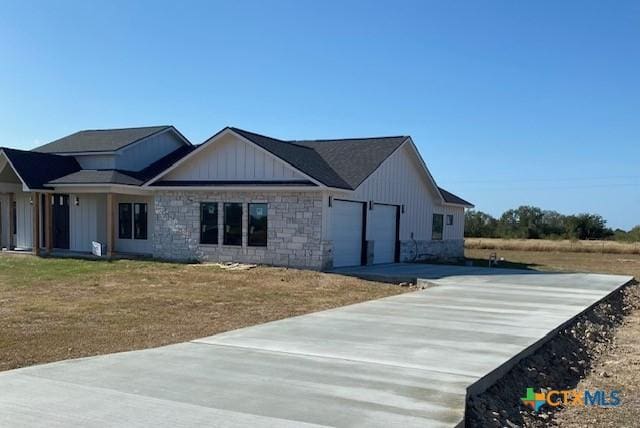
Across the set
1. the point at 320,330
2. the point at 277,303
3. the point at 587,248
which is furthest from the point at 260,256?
the point at 587,248

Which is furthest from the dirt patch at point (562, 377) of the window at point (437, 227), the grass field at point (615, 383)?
the window at point (437, 227)

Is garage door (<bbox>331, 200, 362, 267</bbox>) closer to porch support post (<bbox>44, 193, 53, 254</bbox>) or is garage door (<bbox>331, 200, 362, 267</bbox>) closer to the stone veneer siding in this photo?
the stone veneer siding

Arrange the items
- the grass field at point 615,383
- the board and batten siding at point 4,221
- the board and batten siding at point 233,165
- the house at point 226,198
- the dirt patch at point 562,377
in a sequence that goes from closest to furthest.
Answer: the dirt patch at point 562,377
the grass field at point 615,383
the house at point 226,198
the board and batten siding at point 233,165
the board and batten siding at point 4,221

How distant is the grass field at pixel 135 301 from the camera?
8.41 m

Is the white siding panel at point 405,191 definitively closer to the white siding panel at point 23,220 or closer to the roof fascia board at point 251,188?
the roof fascia board at point 251,188

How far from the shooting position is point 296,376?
A: 6.25 metres

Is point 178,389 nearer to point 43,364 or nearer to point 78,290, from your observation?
point 43,364

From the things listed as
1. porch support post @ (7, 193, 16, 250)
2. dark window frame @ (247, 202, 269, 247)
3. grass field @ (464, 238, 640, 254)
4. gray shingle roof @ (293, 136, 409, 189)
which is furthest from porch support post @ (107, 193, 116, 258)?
grass field @ (464, 238, 640, 254)

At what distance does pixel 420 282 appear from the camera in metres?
16.9

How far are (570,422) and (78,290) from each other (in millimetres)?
11921

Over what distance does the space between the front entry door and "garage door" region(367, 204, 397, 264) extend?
42.0 feet

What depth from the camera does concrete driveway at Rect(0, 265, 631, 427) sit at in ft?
16.3

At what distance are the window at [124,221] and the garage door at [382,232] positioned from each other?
9.85m

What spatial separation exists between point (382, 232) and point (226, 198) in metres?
6.52
